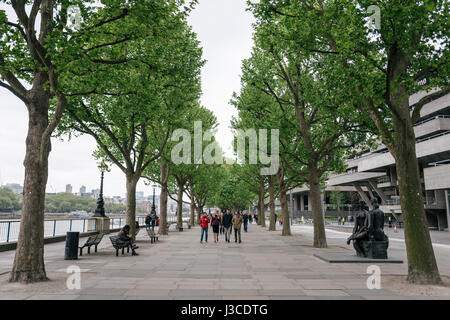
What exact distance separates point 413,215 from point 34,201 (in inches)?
371

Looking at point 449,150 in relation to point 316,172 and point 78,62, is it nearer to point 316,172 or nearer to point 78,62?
point 316,172

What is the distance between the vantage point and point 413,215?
795cm

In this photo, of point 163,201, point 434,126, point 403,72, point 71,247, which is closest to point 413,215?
point 403,72

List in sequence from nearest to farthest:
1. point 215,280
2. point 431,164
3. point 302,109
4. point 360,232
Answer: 1. point 215,280
2. point 360,232
3. point 302,109
4. point 431,164

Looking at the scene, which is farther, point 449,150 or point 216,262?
point 449,150

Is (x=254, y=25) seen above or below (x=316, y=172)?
above

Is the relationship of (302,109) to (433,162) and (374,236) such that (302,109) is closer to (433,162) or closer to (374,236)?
(374,236)

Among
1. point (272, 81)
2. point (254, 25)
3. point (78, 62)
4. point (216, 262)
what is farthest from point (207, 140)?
point (78, 62)

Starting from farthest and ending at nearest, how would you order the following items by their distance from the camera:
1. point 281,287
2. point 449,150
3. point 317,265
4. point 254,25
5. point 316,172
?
1. point 449,150
2. point 316,172
3. point 254,25
4. point 317,265
5. point 281,287

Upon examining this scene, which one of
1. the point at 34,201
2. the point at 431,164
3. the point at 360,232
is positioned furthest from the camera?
the point at 431,164

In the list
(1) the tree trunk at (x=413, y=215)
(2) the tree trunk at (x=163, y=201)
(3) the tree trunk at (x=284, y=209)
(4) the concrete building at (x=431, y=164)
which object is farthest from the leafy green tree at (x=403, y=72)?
(4) the concrete building at (x=431, y=164)

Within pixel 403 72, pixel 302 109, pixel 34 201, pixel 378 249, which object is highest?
pixel 302 109
